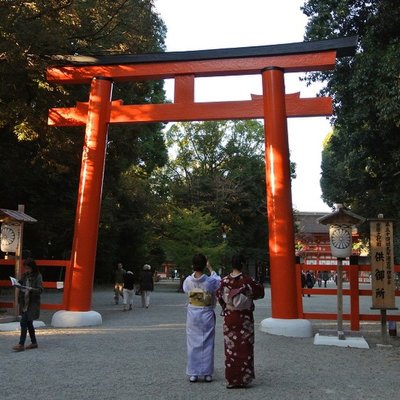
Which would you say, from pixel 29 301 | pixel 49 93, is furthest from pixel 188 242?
pixel 29 301

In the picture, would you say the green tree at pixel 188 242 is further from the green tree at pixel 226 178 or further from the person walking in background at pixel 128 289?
the person walking in background at pixel 128 289

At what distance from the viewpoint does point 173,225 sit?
2897cm

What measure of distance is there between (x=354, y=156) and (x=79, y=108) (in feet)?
30.4

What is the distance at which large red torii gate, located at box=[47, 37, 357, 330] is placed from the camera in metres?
10.1

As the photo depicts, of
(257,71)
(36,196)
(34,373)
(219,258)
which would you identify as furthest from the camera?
(219,258)

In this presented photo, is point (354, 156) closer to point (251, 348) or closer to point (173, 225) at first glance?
point (251, 348)

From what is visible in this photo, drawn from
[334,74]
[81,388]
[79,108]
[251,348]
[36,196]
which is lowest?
[81,388]

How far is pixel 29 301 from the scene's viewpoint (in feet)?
24.5

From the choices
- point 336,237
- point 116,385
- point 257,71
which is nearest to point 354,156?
→ point 257,71

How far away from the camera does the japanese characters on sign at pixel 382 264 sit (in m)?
8.74

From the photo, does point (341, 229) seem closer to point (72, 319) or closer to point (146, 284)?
point (72, 319)

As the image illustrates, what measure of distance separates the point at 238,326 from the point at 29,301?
3.76 m

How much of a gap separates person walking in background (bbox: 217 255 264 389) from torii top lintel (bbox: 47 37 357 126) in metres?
6.02

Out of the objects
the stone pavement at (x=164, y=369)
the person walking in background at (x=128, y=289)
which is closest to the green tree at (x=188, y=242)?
the person walking in background at (x=128, y=289)
